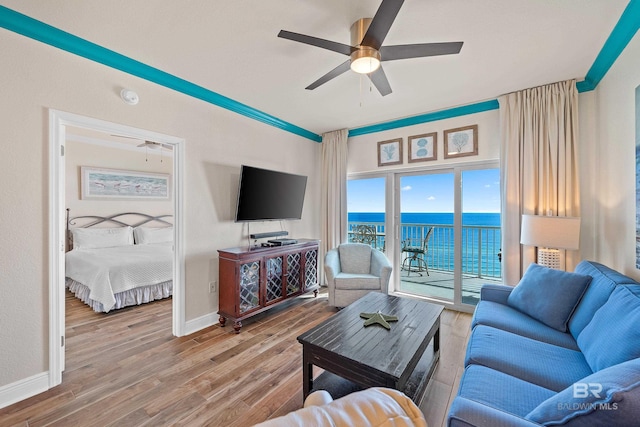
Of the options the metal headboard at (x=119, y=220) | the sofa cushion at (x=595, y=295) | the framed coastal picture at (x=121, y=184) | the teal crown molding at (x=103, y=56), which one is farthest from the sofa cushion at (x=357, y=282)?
the framed coastal picture at (x=121, y=184)

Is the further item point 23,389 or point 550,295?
point 550,295

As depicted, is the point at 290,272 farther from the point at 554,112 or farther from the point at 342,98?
the point at 554,112

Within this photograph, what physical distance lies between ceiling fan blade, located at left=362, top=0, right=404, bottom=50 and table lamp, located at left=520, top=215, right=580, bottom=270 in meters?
2.15

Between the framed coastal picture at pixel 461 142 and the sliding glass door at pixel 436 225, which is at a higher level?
the framed coastal picture at pixel 461 142

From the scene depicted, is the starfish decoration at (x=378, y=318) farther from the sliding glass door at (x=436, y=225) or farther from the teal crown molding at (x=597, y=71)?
the teal crown molding at (x=597, y=71)

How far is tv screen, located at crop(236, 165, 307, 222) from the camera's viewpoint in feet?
10.3

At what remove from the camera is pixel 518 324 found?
1.92m

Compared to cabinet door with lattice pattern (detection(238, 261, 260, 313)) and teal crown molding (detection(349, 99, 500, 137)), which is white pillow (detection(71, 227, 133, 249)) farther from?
teal crown molding (detection(349, 99, 500, 137))

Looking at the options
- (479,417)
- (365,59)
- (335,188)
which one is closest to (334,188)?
(335,188)

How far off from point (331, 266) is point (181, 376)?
6.42 feet

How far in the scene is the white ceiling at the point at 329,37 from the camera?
174 centimetres

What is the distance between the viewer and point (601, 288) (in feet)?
5.52

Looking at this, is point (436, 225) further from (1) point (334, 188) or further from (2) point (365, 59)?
(2) point (365, 59)

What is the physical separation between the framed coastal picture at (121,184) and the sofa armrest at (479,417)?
593 cm
